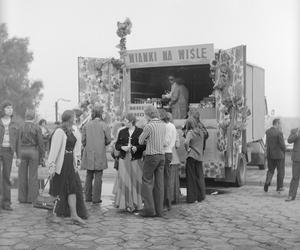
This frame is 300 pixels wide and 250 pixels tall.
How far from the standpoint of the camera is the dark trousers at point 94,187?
25.9 feet

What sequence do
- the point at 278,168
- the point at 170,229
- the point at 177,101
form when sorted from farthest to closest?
1. the point at 177,101
2. the point at 278,168
3. the point at 170,229

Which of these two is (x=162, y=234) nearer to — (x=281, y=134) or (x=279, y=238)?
(x=279, y=238)

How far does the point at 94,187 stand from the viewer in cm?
794

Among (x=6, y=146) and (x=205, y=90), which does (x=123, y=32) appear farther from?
(x=6, y=146)

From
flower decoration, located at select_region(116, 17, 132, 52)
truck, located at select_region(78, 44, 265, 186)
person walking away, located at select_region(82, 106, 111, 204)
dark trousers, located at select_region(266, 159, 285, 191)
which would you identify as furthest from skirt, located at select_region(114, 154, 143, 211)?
flower decoration, located at select_region(116, 17, 132, 52)

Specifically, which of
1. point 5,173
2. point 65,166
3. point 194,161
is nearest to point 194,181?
point 194,161

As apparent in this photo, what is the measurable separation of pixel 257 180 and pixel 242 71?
344cm

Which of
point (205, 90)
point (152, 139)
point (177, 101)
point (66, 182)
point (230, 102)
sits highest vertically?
point (205, 90)

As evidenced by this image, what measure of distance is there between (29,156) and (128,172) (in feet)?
5.80

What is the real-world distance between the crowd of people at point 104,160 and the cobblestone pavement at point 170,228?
0.26 meters

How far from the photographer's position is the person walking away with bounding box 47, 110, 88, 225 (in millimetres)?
6305

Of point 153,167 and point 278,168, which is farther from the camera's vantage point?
point 278,168

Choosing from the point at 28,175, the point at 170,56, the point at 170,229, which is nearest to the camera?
the point at 170,229

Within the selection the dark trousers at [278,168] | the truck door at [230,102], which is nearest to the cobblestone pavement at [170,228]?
the dark trousers at [278,168]
